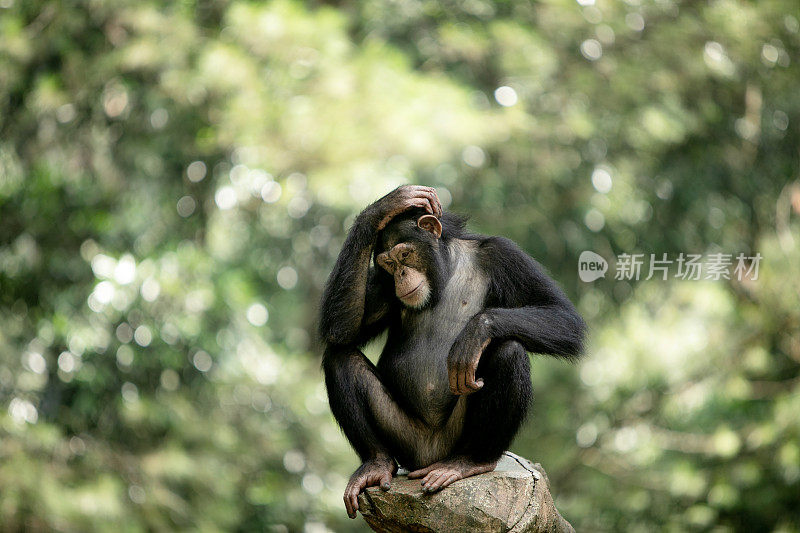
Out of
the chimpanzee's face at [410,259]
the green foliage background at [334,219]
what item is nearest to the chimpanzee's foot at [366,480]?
the chimpanzee's face at [410,259]

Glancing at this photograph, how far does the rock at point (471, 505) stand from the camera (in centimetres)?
346

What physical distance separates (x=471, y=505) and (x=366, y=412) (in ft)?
2.09

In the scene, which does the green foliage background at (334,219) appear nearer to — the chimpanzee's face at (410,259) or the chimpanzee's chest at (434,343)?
the chimpanzee's chest at (434,343)

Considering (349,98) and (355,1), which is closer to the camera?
(349,98)

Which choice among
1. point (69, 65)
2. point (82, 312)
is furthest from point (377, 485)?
point (69, 65)

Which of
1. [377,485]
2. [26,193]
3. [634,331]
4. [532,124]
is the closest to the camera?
[377,485]

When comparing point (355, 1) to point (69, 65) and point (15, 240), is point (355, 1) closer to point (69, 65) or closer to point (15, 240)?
point (69, 65)

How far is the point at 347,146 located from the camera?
8453 mm

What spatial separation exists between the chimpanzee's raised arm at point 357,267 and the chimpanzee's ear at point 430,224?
4 centimetres

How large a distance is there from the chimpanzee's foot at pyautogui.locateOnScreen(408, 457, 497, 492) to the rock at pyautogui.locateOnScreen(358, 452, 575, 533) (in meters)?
0.02

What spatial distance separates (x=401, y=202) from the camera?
12.1ft

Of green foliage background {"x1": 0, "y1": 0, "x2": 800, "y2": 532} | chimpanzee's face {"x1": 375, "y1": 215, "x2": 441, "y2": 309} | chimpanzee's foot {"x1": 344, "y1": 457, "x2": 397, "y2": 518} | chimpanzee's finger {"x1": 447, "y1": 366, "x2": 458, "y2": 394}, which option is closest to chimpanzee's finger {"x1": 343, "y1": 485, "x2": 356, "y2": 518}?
chimpanzee's foot {"x1": 344, "y1": 457, "x2": 397, "y2": 518}

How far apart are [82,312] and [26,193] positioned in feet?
3.51

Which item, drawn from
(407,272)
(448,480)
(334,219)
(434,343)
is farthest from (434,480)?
(334,219)
